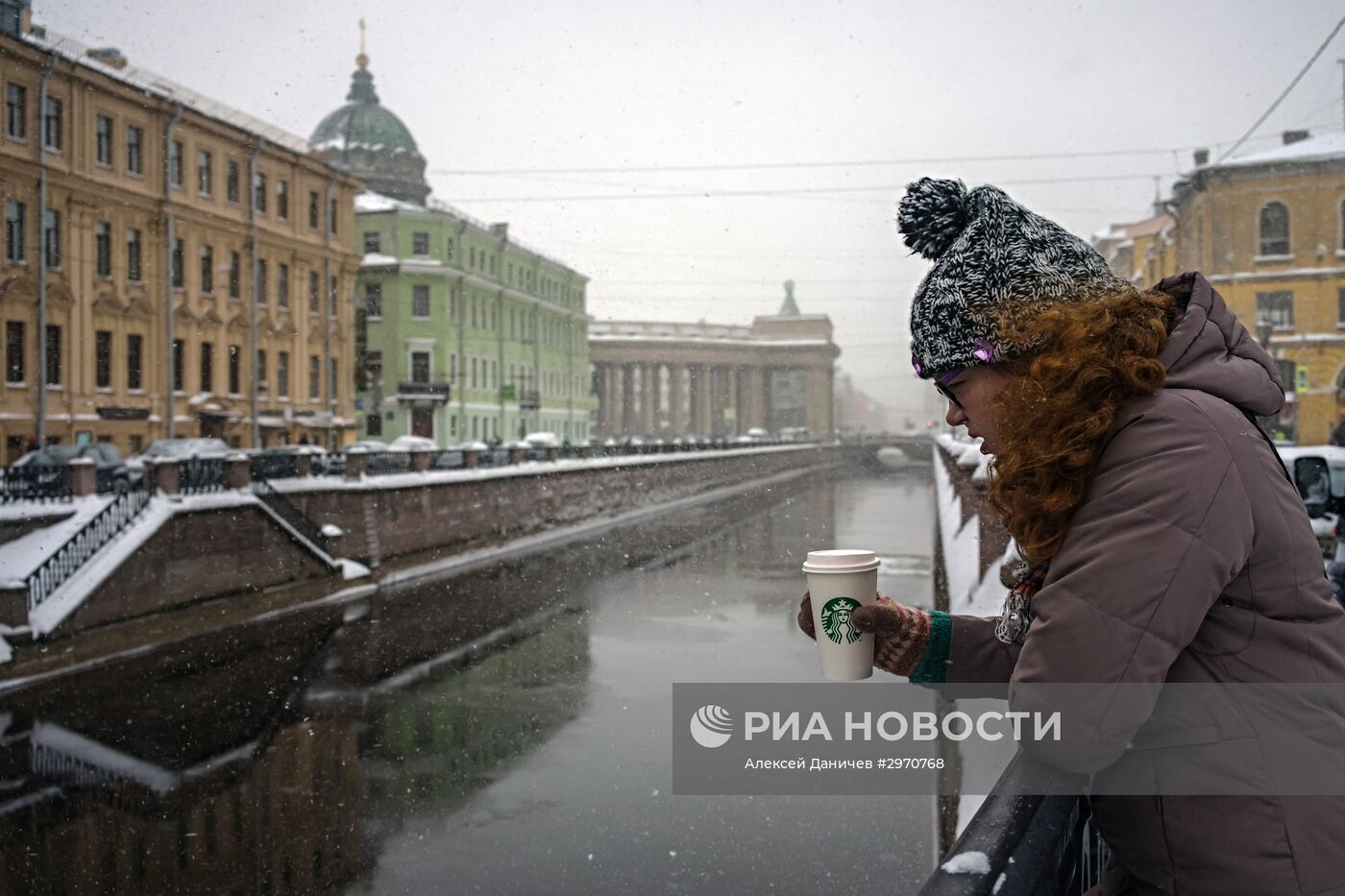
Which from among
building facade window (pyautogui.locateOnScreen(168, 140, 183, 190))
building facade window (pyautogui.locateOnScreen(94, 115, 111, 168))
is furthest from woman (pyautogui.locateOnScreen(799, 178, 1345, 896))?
building facade window (pyautogui.locateOnScreen(168, 140, 183, 190))

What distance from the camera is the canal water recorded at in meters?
7.44

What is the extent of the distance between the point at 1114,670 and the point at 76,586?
1590 centimetres

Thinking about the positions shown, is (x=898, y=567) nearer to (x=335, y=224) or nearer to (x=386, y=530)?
(x=386, y=530)

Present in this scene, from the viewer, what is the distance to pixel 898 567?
23.4 m

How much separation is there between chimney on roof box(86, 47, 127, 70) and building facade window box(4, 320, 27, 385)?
817cm

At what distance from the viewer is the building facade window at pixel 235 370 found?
32719 mm

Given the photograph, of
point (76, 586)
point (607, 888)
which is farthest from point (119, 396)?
point (607, 888)

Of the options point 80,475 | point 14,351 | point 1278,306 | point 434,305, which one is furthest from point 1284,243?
point 434,305

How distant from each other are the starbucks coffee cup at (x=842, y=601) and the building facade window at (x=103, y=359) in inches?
1185

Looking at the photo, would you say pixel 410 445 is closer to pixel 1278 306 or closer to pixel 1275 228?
pixel 1278 306

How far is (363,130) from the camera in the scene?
172 feet

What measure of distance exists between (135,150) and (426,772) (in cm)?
2575

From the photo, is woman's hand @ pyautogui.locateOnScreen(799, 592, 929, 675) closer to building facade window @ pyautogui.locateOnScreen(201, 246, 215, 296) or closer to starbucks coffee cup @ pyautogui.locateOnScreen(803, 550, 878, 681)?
starbucks coffee cup @ pyautogui.locateOnScreen(803, 550, 878, 681)

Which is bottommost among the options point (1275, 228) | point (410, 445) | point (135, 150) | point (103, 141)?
point (410, 445)
